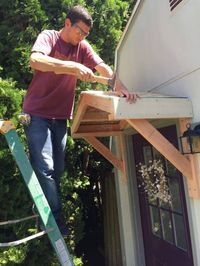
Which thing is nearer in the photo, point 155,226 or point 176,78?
point 176,78

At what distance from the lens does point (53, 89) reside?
124 inches

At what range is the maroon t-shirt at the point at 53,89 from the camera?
306 cm

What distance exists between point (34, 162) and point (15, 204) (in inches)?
67.7

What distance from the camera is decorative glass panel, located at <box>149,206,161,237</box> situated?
4312 millimetres

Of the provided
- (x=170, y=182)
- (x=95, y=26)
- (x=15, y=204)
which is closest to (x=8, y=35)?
(x=95, y=26)

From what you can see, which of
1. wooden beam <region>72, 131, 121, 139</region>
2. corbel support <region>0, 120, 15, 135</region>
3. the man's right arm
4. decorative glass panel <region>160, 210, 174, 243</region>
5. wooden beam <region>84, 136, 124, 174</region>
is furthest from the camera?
wooden beam <region>84, 136, 124, 174</region>

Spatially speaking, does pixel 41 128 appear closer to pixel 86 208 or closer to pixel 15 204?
pixel 15 204

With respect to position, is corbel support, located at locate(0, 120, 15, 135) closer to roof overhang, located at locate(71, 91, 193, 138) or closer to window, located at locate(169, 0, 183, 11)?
roof overhang, located at locate(71, 91, 193, 138)

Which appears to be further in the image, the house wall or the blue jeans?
the house wall

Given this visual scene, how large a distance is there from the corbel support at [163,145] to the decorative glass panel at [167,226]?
42.2 inches

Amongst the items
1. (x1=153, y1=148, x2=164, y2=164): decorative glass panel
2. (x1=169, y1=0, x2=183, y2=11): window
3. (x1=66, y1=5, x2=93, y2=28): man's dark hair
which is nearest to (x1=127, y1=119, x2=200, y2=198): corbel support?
(x1=66, y1=5, x2=93, y2=28): man's dark hair

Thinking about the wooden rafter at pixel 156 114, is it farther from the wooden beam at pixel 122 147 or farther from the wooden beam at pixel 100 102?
the wooden beam at pixel 122 147

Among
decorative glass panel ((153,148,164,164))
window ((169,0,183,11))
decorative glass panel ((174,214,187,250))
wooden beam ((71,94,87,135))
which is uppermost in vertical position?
window ((169,0,183,11))

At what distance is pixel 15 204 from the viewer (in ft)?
14.5
